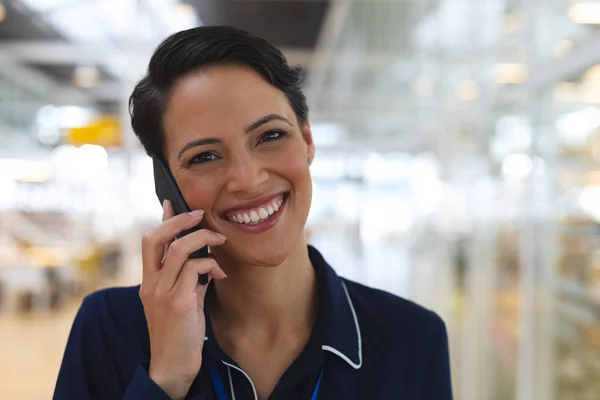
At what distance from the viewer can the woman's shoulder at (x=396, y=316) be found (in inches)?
42.4

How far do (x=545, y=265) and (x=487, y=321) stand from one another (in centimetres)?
117

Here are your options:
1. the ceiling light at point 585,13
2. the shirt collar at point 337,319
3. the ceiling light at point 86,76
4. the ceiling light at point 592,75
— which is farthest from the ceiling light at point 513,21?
the ceiling light at point 86,76

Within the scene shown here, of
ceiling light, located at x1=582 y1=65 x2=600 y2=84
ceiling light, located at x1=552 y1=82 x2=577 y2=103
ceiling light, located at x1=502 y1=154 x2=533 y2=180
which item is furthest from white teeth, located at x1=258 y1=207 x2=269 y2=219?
ceiling light, located at x1=502 y1=154 x2=533 y2=180

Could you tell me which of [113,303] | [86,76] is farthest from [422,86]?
[86,76]

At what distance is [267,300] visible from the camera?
1112 millimetres

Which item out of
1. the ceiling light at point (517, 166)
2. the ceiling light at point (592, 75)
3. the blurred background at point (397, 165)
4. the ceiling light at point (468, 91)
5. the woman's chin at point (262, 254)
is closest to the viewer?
the woman's chin at point (262, 254)

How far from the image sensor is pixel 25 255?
10.1 m

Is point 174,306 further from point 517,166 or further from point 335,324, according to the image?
point 517,166

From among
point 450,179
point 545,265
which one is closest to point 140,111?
point 545,265

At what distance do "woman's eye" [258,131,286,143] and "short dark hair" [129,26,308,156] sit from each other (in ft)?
0.28

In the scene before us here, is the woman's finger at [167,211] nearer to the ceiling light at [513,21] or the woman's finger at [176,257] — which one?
the woman's finger at [176,257]

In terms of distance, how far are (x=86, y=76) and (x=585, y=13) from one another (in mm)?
9385

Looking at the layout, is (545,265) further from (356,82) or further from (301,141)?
(356,82)

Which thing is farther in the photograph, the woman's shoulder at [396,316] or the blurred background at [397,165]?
the blurred background at [397,165]
